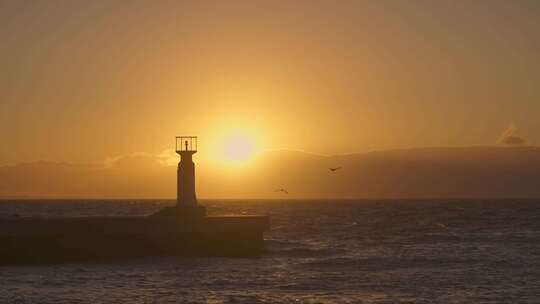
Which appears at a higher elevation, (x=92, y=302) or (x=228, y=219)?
(x=228, y=219)

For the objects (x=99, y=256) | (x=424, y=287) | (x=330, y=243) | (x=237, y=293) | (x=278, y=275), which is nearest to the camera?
(x=237, y=293)

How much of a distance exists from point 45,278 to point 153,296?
791 centimetres

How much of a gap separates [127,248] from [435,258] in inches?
721

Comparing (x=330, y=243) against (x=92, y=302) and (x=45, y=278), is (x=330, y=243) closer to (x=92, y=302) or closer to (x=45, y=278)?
(x=45, y=278)

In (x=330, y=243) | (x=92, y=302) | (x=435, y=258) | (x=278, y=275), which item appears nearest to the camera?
(x=92, y=302)

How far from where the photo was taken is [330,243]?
60375 mm

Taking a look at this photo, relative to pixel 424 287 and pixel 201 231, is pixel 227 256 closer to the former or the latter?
pixel 201 231

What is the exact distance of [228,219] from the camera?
149 ft

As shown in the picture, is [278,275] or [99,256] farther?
[99,256]

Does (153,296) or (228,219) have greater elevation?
(228,219)

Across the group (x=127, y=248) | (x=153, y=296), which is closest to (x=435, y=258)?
(x=127, y=248)

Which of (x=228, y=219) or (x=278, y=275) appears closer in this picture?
(x=278, y=275)

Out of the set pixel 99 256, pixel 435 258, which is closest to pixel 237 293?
pixel 99 256

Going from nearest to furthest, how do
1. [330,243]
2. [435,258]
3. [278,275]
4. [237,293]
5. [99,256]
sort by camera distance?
[237,293]
[278,275]
[99,256]
[435,258]
[330,243]
